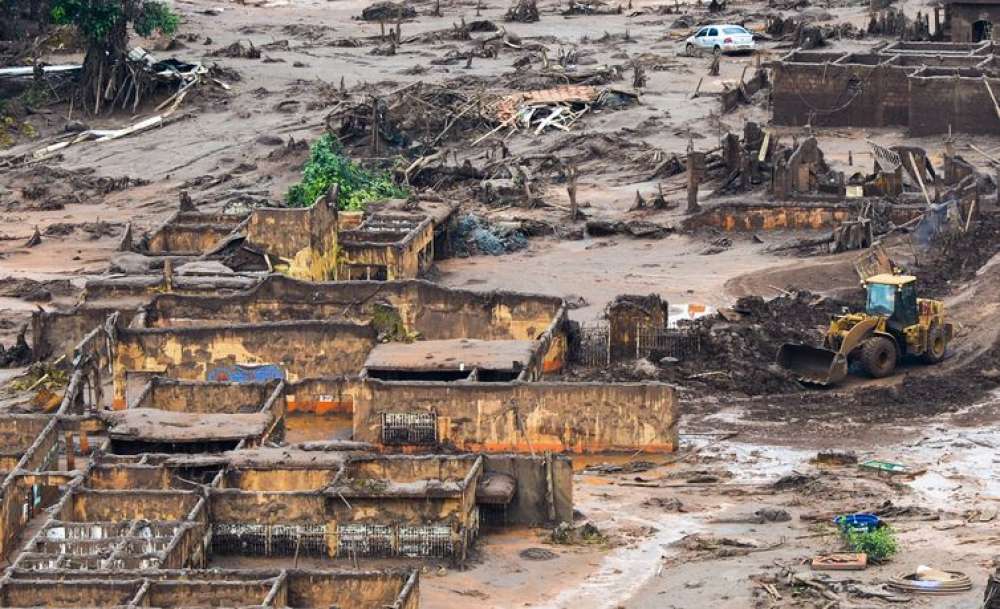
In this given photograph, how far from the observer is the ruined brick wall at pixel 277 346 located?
39.2 metres

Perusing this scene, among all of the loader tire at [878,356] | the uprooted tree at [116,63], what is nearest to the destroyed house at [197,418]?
the loader tire at [878,356]

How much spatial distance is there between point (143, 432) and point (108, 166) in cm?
2426

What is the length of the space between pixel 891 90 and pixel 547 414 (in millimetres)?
21061

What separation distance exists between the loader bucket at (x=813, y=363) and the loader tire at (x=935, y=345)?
1417 mm

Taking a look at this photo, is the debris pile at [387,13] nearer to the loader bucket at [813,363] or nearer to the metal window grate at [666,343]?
the metal window grate at [666,343]

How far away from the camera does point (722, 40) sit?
65.9 meters

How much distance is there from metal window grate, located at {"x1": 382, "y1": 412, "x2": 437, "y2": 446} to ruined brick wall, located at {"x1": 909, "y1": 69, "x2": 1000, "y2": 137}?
67.1 ft

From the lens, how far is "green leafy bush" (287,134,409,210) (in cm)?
4994

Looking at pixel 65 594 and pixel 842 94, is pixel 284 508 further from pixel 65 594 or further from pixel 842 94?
pixel 842 94

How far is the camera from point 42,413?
121 ft

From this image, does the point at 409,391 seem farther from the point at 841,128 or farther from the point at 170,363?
the point at 841,128

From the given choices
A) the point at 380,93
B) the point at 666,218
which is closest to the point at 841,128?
the point at 666,218

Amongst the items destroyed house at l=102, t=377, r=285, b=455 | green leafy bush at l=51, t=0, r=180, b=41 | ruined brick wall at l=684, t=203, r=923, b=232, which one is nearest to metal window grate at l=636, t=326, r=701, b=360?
destroyed house at l=102, t=377, r=285, b=455

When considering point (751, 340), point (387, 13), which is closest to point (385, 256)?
point (751, 340)
